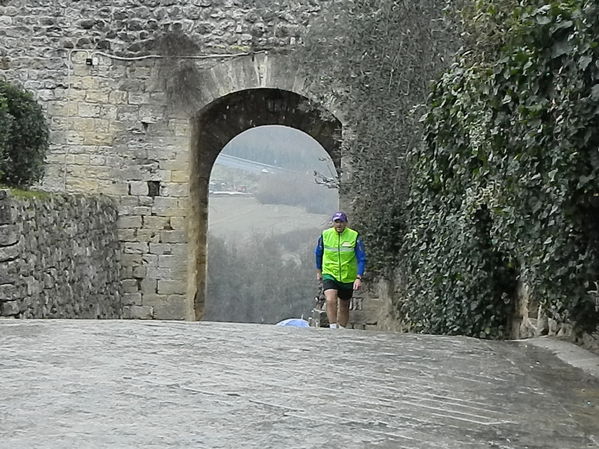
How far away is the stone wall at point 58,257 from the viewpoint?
6.56m

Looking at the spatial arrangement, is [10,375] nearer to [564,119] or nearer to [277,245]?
[564,119]

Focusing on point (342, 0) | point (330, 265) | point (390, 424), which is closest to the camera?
point (390, 424)

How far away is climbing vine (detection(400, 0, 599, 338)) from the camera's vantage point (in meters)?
3.04

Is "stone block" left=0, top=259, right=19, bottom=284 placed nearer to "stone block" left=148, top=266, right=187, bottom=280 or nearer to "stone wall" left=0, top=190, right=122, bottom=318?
"stone wall" left=0, top=190, right=122, bottom=318

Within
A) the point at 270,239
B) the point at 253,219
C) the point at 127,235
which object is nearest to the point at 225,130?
the point at 127,235

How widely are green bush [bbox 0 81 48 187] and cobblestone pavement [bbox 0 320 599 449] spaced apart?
437 centimetres

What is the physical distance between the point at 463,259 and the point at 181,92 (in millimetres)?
6383

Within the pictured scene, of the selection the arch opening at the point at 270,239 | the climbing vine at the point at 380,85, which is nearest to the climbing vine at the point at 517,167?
the climbing vine at the point at 380,85

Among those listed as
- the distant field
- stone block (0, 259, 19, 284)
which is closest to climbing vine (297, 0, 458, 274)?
stone block (0, 259, 19, 284)

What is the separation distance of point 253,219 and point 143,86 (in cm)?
498

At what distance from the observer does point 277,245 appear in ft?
47.8

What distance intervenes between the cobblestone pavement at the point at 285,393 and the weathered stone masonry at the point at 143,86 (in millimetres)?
6519

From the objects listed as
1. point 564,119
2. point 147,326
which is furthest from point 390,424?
point 147,326

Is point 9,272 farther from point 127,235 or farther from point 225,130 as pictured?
point 225,130
